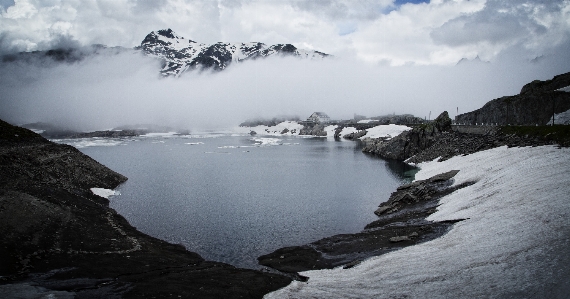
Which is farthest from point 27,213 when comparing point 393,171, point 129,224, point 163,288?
point 393,171

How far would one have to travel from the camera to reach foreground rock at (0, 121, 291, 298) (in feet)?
60.3

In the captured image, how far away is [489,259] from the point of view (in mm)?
17812

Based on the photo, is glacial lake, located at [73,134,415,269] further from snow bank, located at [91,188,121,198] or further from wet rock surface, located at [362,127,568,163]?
wet rock surface, located at [362,127,568,163]

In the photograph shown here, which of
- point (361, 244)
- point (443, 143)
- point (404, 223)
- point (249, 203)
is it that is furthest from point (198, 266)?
point (443, 143)

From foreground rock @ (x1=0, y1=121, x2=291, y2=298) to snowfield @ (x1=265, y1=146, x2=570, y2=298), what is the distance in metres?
4.25

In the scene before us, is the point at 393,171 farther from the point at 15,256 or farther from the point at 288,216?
the point at 15,256

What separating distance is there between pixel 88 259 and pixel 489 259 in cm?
2534

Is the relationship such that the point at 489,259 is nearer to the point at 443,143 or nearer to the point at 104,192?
the point at 104,192

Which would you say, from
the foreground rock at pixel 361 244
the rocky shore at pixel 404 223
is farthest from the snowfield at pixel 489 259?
the rocky shore at pixel 404 223

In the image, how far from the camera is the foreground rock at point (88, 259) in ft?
60.3

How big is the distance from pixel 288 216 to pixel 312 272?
638 inches

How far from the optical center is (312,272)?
963 inches

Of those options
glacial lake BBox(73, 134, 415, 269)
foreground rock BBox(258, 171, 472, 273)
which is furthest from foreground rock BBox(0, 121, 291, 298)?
foreground rock BBox(258, 171, 472, 273)

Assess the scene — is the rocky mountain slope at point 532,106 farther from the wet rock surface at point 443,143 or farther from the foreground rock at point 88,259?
the foreground rock at point 88,259
